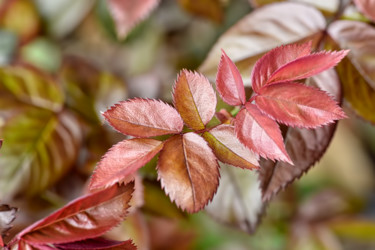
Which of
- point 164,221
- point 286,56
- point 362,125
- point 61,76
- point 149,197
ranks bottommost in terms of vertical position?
point 362,125

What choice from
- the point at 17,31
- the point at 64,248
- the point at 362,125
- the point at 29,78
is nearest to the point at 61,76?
the point at 29,78

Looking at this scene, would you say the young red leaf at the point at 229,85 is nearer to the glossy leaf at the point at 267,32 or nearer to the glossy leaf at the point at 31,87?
the glossy leaf at the point at 267,32

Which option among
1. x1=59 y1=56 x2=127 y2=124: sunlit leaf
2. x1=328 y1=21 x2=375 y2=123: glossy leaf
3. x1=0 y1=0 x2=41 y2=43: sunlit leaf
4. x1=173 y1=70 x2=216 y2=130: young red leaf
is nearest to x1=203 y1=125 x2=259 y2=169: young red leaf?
x1=173 y1=70 x2=216 y2=130: young red leaf

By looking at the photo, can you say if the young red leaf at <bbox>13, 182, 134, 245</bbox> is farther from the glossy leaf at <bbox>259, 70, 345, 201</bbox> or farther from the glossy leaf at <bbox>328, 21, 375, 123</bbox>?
the glossy leaf at <bbox>328, 21, 375, 123</bbox>

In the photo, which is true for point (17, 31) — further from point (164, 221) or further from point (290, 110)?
point (290, 110)

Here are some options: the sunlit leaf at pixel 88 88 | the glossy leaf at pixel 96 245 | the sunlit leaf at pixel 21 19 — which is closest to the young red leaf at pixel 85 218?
the glossy leaf at pixel 96 245

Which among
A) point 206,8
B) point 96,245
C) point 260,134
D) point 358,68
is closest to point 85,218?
point 96,245
